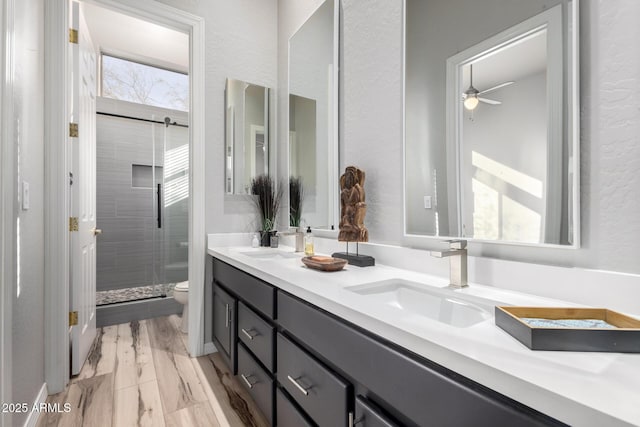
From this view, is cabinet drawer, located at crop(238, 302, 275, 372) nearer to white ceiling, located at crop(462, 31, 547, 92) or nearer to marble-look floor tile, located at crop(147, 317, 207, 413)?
marble-look floor tile, located at crop(147, 317, 207, 413)

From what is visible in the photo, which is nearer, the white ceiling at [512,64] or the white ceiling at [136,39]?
the white ceiling at [512,64]

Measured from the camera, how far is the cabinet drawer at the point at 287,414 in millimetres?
1020

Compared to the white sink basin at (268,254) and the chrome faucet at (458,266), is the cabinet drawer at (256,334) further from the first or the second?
the chrome faucet at (458,266)

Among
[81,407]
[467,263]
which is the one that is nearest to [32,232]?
[81,407]

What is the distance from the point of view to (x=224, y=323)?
1831 mm

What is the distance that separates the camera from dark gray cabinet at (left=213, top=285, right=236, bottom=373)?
1666mm

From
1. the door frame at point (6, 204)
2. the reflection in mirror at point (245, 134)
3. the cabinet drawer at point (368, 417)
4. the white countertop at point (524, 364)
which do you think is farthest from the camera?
the reflection in mirror at point (245, 134)

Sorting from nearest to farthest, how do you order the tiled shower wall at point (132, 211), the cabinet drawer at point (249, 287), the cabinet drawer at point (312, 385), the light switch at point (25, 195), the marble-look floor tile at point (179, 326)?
the cabinet drawer at point (312, 385), the cabinet drawer at point (249, 287), the light switch at point (25, 195), the marble-look floor tile at point (179, 326), the tiled shower wall at point (132, 211)

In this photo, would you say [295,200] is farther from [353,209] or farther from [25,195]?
[25,195]

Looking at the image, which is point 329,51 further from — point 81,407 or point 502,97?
point 81,407

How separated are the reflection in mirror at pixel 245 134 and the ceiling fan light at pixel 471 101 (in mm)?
1612

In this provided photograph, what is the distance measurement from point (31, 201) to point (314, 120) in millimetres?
1546

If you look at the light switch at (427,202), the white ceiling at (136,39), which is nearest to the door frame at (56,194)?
the white ceiling at (136,39)

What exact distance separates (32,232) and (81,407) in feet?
3.10
